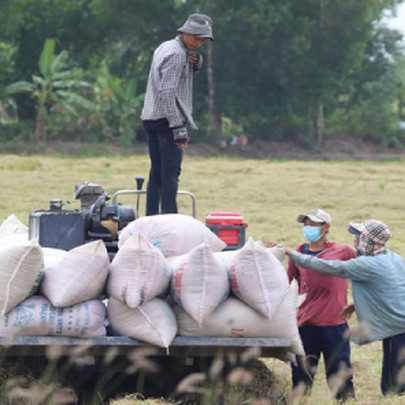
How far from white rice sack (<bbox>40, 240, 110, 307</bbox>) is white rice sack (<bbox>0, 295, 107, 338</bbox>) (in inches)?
1.7

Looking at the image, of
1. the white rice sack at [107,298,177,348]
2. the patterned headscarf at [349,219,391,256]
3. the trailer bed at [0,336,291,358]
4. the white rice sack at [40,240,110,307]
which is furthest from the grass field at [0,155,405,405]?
the white rice sack at [40,240,110,307]

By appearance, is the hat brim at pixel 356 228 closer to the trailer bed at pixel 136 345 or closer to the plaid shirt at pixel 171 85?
the trailer bed at pixel 136 345

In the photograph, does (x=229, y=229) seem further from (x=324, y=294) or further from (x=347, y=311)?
(x=347, y=311)

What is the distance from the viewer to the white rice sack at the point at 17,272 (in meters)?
4.19

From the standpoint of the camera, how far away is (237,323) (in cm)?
438

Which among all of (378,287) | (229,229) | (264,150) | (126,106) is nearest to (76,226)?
(229,229)

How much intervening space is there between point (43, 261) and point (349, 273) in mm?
1684

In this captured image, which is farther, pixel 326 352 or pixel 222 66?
pixel 222 66

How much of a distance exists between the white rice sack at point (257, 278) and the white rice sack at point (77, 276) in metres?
0.58

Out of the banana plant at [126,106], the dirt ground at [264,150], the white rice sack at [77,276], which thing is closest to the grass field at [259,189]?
the white rice sack at [77,276]

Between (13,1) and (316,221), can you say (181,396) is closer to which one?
(316,221)

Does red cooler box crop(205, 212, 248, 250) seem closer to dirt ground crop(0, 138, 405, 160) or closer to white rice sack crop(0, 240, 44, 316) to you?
white rice sack crop(0, 240, 44, 316)

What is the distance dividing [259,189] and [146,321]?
12016mm

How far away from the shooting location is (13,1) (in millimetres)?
28391
